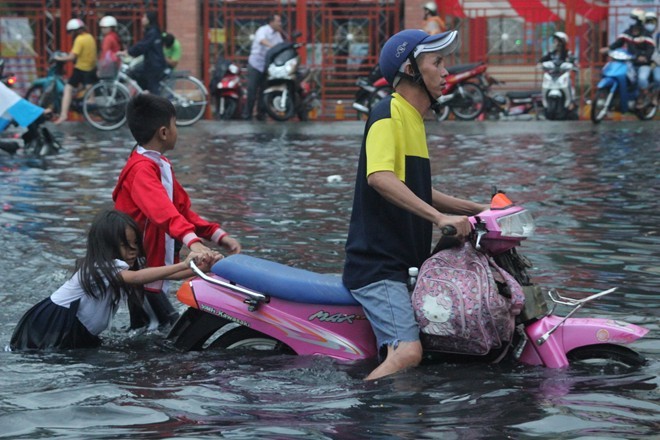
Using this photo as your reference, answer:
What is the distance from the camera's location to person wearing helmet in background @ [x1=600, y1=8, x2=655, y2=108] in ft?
72.2

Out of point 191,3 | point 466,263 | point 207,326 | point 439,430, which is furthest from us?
point 191,3

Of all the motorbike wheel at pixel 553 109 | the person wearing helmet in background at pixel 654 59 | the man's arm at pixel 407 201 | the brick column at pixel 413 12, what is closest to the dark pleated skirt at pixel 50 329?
the man's arm at pixel 407 201

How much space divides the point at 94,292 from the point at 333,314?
117cm

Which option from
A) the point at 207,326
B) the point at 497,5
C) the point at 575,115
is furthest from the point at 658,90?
the point at 207,326

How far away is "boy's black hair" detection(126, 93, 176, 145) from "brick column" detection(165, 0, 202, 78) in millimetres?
20202

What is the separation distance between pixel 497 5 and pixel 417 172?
Answer: 66.6ft

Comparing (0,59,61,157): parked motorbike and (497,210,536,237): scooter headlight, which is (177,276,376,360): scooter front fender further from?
(0,59,61,157): parked motorbike

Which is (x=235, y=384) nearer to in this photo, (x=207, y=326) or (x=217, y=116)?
(x=207, y=326)

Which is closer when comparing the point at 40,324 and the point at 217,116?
the point at 40,324

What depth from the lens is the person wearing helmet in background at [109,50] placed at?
21203mm

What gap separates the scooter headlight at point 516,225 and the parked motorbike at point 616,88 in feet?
55.5

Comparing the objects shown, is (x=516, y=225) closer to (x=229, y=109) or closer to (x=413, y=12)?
(x=229, y=109)

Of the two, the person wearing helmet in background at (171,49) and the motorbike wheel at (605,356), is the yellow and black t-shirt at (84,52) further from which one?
the motorbike wheel at (605,356)

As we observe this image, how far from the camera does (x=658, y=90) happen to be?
2239cm
